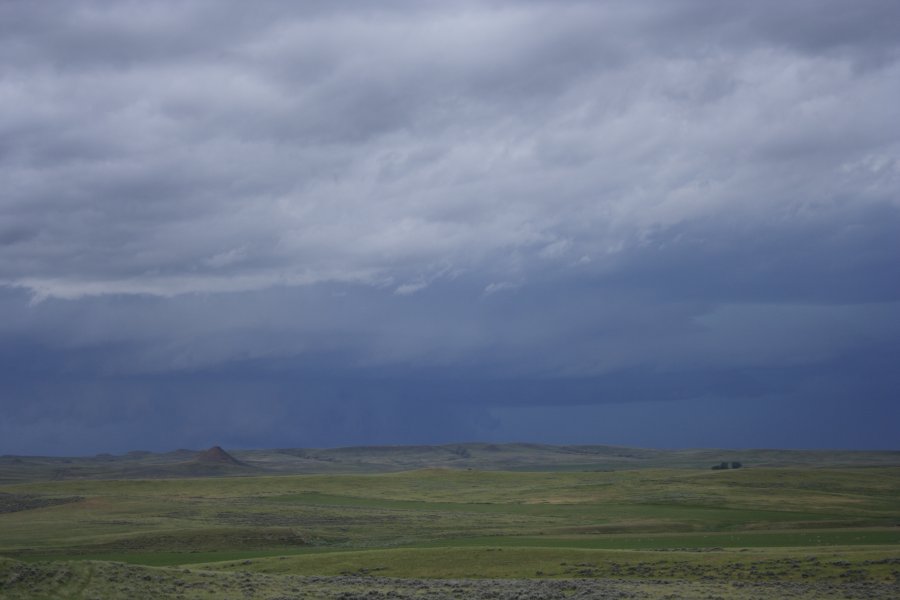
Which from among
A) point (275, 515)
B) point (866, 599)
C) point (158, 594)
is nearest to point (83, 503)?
point (275, 515)

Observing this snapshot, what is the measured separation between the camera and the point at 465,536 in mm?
69125

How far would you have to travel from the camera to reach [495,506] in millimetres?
99875

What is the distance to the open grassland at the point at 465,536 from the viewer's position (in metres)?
39.9

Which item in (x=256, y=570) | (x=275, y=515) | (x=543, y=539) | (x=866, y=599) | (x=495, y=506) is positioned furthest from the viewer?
(x=495, y=506)

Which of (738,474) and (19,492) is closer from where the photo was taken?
(738,474)

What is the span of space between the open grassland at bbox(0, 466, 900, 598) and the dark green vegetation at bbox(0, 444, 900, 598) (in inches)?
6.6

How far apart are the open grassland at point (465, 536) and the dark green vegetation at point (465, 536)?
17 cm

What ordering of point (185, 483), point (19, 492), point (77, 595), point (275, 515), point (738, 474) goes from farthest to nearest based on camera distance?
point (185, 483) < point (19, 492) < point (738, 474) < point (275, 515) < point (77, 595)

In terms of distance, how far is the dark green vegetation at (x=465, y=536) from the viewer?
39.9 m

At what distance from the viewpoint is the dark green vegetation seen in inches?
1571

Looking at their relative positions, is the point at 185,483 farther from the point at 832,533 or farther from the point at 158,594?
the point at 158,594

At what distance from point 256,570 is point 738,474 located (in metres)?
86.6

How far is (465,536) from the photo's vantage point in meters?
69.1

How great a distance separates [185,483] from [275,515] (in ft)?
186
